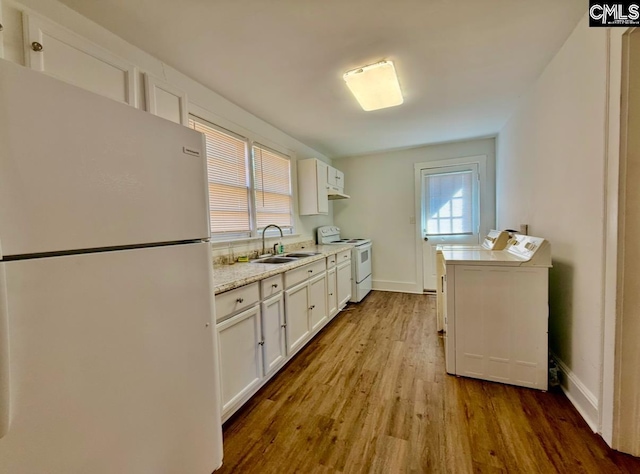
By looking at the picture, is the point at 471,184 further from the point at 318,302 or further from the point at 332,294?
the point at 318,302

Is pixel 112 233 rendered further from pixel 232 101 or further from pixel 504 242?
pixel 504 242

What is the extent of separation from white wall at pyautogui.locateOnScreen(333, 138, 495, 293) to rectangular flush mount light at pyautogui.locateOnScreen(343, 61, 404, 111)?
6.34 feet

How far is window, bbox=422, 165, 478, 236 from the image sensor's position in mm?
3912

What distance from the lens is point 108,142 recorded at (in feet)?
2.52

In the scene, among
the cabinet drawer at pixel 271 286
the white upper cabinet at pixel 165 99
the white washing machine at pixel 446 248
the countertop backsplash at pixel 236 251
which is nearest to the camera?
the white upper cabinet at pixel 165 99

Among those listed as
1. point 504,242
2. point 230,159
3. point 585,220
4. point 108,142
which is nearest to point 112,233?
point 108,142

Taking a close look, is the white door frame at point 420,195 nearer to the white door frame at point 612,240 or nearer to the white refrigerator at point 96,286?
the white door frame at point 612,240

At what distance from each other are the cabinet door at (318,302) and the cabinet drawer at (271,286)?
560mm

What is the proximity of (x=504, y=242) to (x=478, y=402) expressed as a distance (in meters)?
1.48

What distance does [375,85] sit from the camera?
2.12m

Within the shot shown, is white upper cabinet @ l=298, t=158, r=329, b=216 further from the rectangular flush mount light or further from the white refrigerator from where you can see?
the white refrigerator

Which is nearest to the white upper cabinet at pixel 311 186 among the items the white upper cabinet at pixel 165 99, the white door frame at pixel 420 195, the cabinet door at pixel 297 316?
the cabinet door at pixel 297 316

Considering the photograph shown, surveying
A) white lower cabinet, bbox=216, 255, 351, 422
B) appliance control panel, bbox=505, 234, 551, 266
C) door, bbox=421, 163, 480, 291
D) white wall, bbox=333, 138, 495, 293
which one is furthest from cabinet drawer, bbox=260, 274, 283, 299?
door, bbox=421, 163, 480, 291

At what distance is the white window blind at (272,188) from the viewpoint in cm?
288
